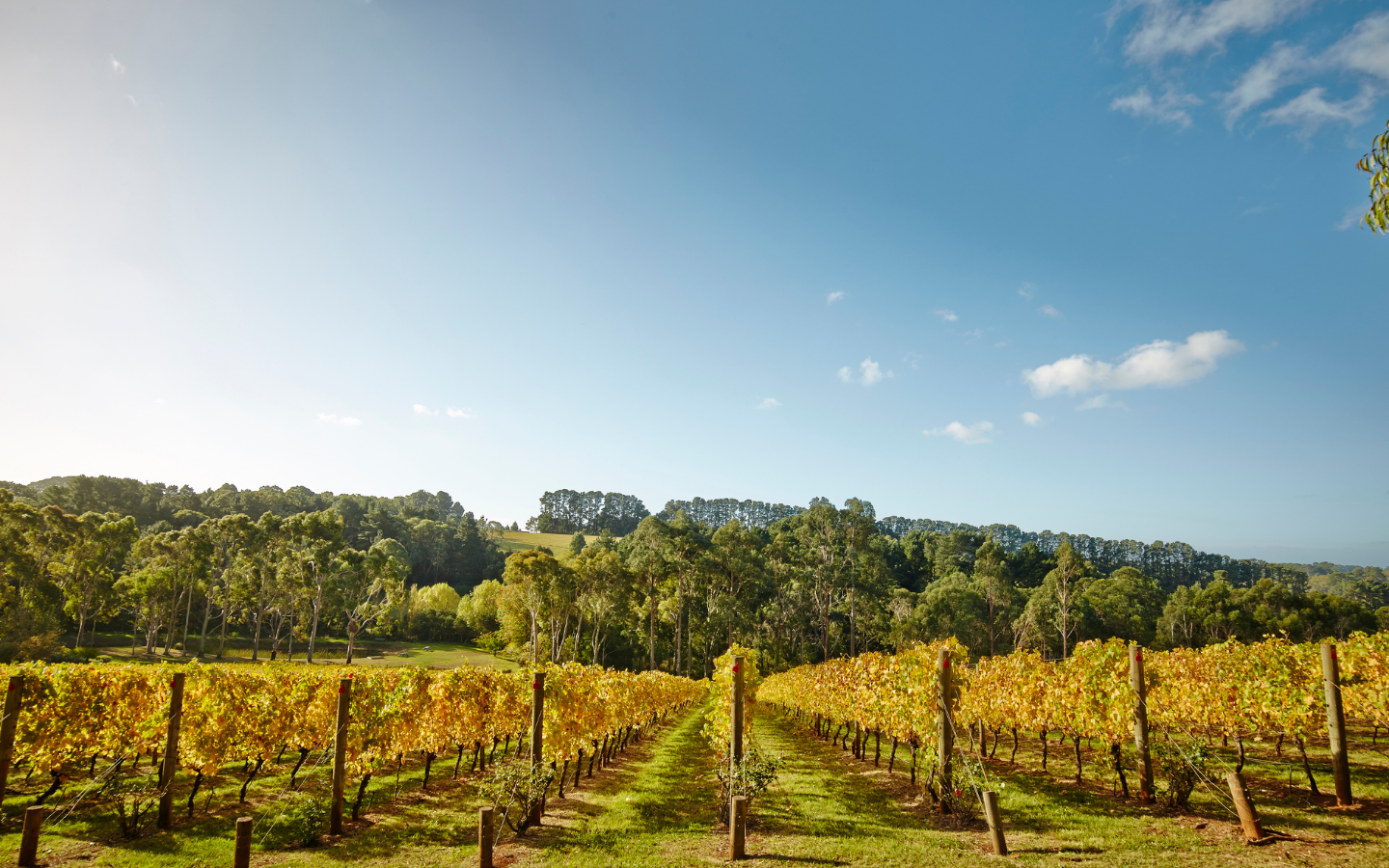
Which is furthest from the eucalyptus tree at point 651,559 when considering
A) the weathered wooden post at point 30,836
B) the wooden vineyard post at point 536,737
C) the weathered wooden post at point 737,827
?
the weathered wooden post at point 30,836

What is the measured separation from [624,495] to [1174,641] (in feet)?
355

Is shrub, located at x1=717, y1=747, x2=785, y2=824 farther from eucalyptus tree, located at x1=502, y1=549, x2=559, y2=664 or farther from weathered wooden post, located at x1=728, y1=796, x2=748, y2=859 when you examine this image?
eucalyptus tree, located at x1=502, y1=549, x2=559, y2=664

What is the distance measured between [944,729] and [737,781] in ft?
10.3

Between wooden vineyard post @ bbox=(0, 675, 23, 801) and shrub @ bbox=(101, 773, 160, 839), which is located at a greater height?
wooden vineyard post @ bbox=(0, 675, 23, 801)

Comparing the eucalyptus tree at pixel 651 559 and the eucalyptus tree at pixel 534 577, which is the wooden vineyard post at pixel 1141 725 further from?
the eucalyptus tree at pixel 651 559

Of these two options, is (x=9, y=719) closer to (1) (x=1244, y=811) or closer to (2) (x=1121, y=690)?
(1) (x=1244, y=811)

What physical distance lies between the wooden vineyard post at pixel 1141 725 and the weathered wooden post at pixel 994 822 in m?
3.00

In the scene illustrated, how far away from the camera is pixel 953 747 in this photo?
877 cm

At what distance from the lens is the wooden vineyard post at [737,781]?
6.87 m

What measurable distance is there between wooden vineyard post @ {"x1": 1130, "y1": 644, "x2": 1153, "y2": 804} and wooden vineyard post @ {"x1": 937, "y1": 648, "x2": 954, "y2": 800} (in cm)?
259

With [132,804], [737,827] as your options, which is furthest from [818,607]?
[132,804]

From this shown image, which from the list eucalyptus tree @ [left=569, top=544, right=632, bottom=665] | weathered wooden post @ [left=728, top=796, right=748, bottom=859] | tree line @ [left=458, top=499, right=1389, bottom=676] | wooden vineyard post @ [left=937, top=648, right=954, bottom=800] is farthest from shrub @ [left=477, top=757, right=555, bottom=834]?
eucalyptus tree @ [left=569, top=544, right=632, bottom=665]

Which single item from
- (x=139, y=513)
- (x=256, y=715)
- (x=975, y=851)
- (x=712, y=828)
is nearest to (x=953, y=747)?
(x=975, y=851)

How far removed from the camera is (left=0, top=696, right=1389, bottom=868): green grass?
6594 mm
